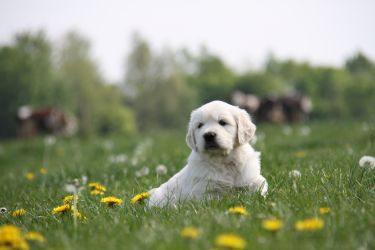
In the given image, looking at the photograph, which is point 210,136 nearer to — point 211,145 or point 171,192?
point 211,145

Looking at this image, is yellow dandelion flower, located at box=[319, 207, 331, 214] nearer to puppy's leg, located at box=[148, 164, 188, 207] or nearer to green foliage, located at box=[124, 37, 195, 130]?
puppy's leg, located at box=[148, 164, 188, 207]

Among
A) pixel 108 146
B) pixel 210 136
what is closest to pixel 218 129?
pixel 210 136

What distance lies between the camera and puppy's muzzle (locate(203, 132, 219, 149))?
14.3 ft

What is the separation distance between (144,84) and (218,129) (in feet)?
130

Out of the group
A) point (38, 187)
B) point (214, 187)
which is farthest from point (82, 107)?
point (214, 187)

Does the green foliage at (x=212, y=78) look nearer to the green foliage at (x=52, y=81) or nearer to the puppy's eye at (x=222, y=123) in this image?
the green foliage at (x=52, y=81)

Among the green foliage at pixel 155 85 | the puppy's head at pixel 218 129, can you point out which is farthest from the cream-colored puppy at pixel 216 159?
the green foliage at pixel 155 85

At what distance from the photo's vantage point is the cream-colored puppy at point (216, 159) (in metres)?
4.31

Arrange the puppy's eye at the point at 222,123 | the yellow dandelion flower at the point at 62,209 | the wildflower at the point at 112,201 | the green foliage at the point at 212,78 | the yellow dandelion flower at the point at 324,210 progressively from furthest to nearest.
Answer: the green foliage at the point at 212,78 → the puppy's eye at the point at 222,123 → the wildflower at the point at 112,201 → the yellow dandelion flower at the point at 62,209 → the yellow dandelion flower at the point at 324,210

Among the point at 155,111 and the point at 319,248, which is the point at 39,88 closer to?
the point at 155,111

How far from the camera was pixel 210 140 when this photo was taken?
14.3 ft

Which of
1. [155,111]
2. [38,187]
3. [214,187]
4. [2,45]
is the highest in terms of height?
[2,45]

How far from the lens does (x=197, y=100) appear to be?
51906mm

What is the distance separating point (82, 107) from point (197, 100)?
1443cm
